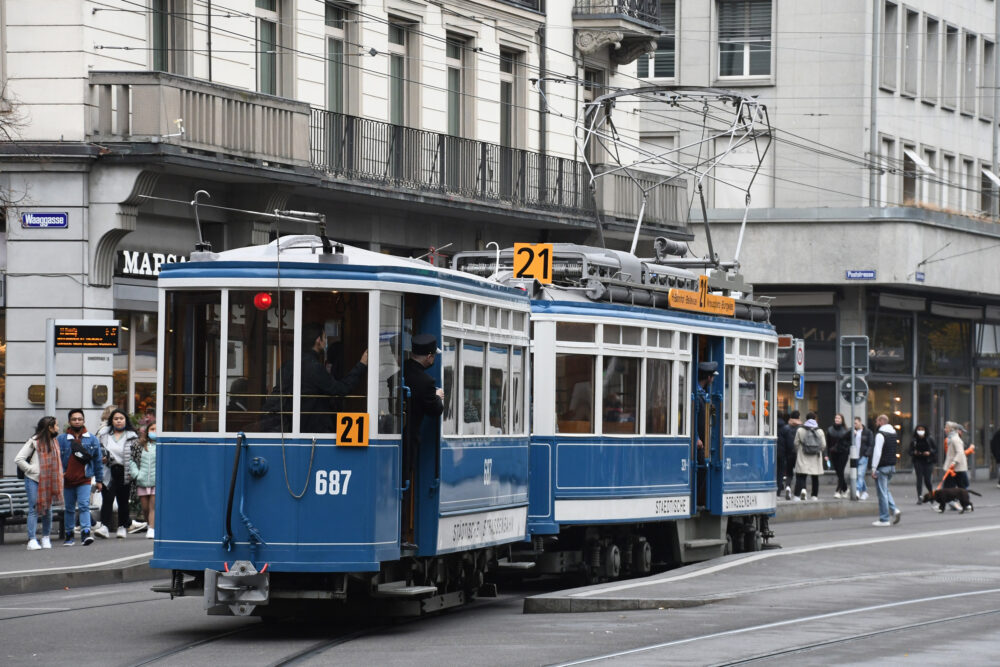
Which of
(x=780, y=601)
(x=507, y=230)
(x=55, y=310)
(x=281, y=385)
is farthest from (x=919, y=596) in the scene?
(x=507, y=230)

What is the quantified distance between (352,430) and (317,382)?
405mm

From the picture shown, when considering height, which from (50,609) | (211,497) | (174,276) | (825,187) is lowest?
(50,609)

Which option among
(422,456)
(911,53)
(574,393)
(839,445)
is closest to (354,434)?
(422,456)

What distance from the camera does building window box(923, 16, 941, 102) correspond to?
166ft

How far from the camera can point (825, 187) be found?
46750mm

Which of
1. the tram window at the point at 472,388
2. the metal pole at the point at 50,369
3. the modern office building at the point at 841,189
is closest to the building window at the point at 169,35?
the metal pole at the point at 50,369

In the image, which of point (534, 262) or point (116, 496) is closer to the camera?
point (534, 262)

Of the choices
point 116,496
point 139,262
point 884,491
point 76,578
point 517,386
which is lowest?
point 76,578

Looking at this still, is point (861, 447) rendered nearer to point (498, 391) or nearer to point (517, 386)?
point (517, 386)

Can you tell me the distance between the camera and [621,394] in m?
18.7

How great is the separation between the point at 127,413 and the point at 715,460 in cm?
889

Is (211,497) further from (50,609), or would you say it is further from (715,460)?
(715,460)

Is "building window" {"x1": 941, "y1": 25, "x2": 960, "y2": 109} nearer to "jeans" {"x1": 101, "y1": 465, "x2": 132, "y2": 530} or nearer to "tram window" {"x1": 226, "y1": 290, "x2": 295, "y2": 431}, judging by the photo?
"jeans" {"x1": 101, "y1": 465, "x2": 132, "y2": 530}

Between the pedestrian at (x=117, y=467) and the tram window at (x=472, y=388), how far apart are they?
9.38 meters
